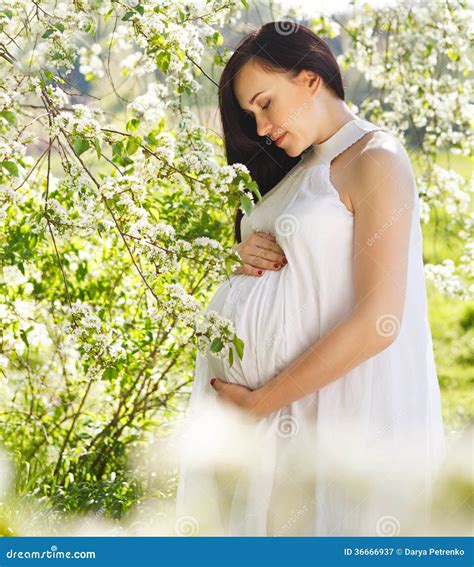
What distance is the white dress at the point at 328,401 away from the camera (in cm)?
213

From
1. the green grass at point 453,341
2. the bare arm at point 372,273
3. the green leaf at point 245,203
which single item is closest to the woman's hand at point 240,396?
the bare arm at point 372,273

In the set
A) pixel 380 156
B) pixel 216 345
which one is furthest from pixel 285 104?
pixel 216 345

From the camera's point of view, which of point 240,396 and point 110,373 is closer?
point 110,373

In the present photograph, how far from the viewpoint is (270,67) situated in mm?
2254

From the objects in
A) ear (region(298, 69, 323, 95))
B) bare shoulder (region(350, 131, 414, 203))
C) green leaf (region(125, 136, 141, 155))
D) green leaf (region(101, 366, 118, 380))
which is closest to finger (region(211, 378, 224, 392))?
green leaf (region(101, 366, 118, 380))

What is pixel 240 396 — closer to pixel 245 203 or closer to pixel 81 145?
pixel 245 203

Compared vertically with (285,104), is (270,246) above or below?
below

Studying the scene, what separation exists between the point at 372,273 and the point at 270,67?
64 cm

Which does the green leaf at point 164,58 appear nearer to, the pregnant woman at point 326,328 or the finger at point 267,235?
the pregnant woman at point 326,328

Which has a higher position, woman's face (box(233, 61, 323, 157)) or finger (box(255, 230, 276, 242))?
woman's face (box(233, 61, 323, 157))

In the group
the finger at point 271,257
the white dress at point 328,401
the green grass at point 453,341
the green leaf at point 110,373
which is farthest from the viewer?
the green grass at point 453,341

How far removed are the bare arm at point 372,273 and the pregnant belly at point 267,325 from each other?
72mm

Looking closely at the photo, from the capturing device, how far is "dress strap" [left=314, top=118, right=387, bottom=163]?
2.21 metres
